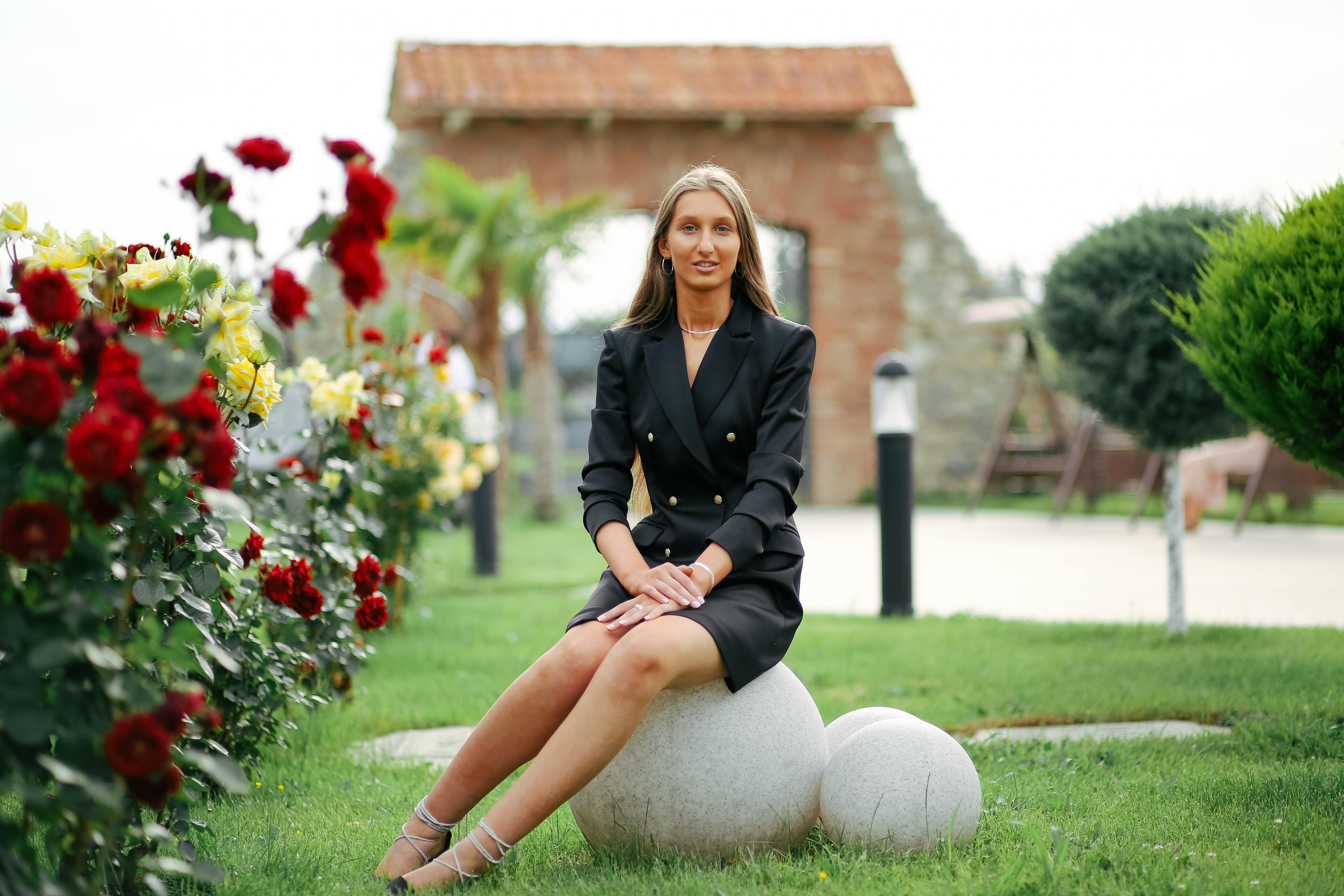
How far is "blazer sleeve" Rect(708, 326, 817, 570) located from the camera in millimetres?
2668

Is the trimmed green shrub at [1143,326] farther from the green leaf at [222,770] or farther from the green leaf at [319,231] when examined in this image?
the green leaf at [222,770]

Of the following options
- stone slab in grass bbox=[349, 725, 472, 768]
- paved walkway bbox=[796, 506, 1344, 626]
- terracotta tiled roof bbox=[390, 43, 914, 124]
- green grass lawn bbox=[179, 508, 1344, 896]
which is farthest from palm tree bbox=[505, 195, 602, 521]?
stone slab in grass bbox=[349, 725, 472, 768]

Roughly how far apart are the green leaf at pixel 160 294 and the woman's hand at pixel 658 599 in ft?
3.96

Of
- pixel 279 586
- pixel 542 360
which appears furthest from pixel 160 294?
pixel 542 360

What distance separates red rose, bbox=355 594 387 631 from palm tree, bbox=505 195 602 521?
9.68m

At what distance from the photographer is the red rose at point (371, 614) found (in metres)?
3.29

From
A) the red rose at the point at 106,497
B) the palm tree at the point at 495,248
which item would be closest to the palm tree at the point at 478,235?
the palm tree at the point at 495,248

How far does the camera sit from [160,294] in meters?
1.71

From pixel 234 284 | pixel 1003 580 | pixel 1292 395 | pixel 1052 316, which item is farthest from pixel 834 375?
pixel 234 284

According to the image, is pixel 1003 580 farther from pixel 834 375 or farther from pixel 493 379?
pixel 834 375

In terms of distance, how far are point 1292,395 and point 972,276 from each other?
1251 cm

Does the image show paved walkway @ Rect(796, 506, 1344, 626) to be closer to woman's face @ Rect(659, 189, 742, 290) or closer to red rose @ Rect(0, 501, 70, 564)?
woman's face @ Rect(659, 189, 742, 290)

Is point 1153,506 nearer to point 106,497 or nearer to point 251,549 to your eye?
point 251,549

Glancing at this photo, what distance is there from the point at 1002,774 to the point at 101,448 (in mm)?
2611
